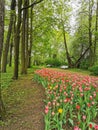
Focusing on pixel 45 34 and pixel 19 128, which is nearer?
pixel 19 128

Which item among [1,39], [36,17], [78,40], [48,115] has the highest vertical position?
[36,17]

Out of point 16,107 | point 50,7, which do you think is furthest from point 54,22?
point 16,107

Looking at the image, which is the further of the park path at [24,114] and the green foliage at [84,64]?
the green foliage at [84,64]

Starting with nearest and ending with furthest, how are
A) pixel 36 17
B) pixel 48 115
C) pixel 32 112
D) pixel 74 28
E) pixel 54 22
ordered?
pixel 48 115, pixel 32 112, pixel 54 22, pixel 36 17, pixel 74 28

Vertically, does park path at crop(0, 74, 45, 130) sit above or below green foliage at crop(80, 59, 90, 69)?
below

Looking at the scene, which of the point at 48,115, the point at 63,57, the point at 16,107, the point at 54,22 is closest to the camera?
the point at 48,115

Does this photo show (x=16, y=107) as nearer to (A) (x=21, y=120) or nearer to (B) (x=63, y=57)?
(A) (x=21, y=120)

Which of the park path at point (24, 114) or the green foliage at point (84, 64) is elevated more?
the green foliage at point (84, 64)

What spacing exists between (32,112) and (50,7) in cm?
1383

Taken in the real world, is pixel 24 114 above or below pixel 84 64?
below

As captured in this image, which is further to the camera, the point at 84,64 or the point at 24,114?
the point at 84,64

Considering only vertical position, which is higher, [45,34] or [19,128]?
[45,34]

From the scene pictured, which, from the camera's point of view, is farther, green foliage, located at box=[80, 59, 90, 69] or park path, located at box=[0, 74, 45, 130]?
green foliage, located at box=[80, 59, 90, 69]

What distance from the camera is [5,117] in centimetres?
418
